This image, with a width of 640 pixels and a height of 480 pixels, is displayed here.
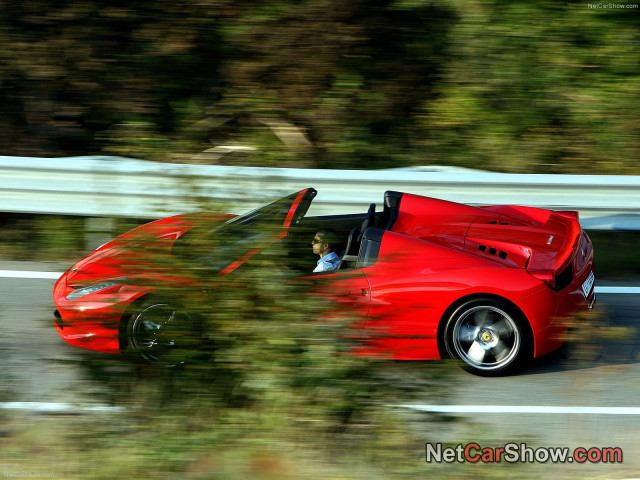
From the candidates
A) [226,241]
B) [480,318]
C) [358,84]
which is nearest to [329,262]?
[480,318]

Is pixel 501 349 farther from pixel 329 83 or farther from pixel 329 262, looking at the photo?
pixel 329 83

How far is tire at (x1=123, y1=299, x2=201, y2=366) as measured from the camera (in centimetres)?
395

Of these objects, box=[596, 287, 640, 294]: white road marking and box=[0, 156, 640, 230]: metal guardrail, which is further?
box=[0, 156, 640, 230]: metal guardrail

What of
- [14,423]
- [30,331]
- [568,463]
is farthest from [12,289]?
[568,463]

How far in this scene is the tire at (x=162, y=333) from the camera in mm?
3951

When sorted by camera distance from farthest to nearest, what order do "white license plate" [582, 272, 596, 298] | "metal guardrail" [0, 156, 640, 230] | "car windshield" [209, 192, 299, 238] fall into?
1. "metal guardrail" [0, 156, 640, 230]
2. "white license plate" [582, 272, 596, 298]
3. "car windshield" [209, 192, 299, 238]

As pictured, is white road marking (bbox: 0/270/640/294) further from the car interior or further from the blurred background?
the car interior

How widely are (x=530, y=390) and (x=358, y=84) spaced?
6547 millimetres

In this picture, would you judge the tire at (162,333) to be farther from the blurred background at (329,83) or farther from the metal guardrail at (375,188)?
the blurred background at (329,83)

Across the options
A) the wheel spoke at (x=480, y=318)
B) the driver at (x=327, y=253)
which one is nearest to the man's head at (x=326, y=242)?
the driver at (x=327, y=253)

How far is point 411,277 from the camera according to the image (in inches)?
214

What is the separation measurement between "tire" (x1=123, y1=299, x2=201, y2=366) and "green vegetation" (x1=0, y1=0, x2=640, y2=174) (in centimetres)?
652

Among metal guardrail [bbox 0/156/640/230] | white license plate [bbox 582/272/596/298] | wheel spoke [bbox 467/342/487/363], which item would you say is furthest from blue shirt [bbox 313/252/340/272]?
metal guardrail [bbox 0/156/640/230]

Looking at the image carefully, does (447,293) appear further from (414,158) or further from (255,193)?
(414,158)
